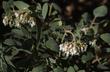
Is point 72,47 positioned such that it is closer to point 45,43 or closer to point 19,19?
point 45,43

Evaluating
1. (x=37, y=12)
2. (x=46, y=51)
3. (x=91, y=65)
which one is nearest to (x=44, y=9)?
(x=37, y=12)

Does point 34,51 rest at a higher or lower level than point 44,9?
lower

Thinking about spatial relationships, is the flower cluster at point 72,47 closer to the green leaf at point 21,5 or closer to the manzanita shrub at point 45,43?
the manzanita shrub at point 45,43

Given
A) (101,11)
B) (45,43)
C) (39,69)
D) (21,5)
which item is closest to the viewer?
(39,69)

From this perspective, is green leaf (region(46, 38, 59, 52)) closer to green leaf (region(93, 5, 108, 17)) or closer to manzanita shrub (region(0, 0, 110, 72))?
manzanita shrub (region(0, 0, 110, 72))

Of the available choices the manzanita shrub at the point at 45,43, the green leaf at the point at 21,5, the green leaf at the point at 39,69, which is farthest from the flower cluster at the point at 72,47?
the green leaf at the point at 21,5

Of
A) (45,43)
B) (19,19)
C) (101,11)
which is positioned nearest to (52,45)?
(45,43)

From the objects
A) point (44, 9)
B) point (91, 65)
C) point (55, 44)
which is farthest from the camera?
point (91, 65)

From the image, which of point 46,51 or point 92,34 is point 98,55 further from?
point 46,51
